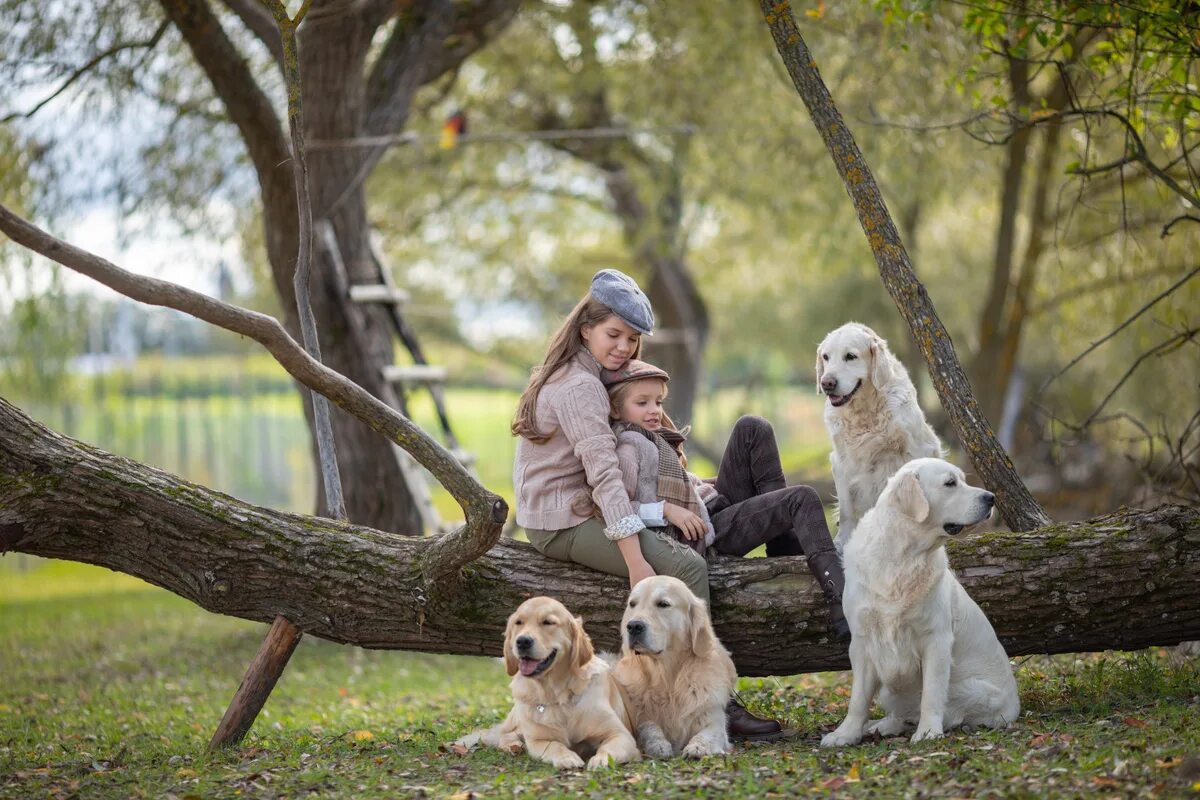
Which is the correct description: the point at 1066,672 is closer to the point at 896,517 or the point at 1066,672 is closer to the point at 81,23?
the point at 896,517

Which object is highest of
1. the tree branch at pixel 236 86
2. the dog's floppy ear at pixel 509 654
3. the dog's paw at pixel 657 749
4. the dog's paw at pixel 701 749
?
the tree branch at pixel 236 86

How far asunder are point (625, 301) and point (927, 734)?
2375 millimetres

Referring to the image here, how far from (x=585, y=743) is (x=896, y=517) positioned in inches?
66.1

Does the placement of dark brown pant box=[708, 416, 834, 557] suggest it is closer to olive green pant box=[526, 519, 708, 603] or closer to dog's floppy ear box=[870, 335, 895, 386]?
olive green pant box=[526, 519, 708, 603]

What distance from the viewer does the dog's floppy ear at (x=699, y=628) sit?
5234 millimetres

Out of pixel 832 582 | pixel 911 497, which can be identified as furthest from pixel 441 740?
pixel 911 497

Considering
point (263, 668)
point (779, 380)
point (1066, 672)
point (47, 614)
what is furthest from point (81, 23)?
point (779, 380)

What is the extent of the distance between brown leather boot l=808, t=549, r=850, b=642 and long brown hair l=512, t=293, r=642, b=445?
1.43m

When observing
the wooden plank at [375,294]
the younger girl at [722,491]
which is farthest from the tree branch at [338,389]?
the wooden plank at [375,294]

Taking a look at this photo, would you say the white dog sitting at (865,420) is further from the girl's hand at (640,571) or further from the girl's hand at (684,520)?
the girl's hand at (640,571)

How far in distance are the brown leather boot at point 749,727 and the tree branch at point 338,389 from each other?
4.60 feet

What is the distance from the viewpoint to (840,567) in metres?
5.64

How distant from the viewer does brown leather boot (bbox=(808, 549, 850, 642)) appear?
221 inches

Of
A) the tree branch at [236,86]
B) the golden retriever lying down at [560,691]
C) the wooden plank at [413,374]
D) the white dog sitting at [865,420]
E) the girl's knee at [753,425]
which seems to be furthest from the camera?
the wooden plank at [413,374]
